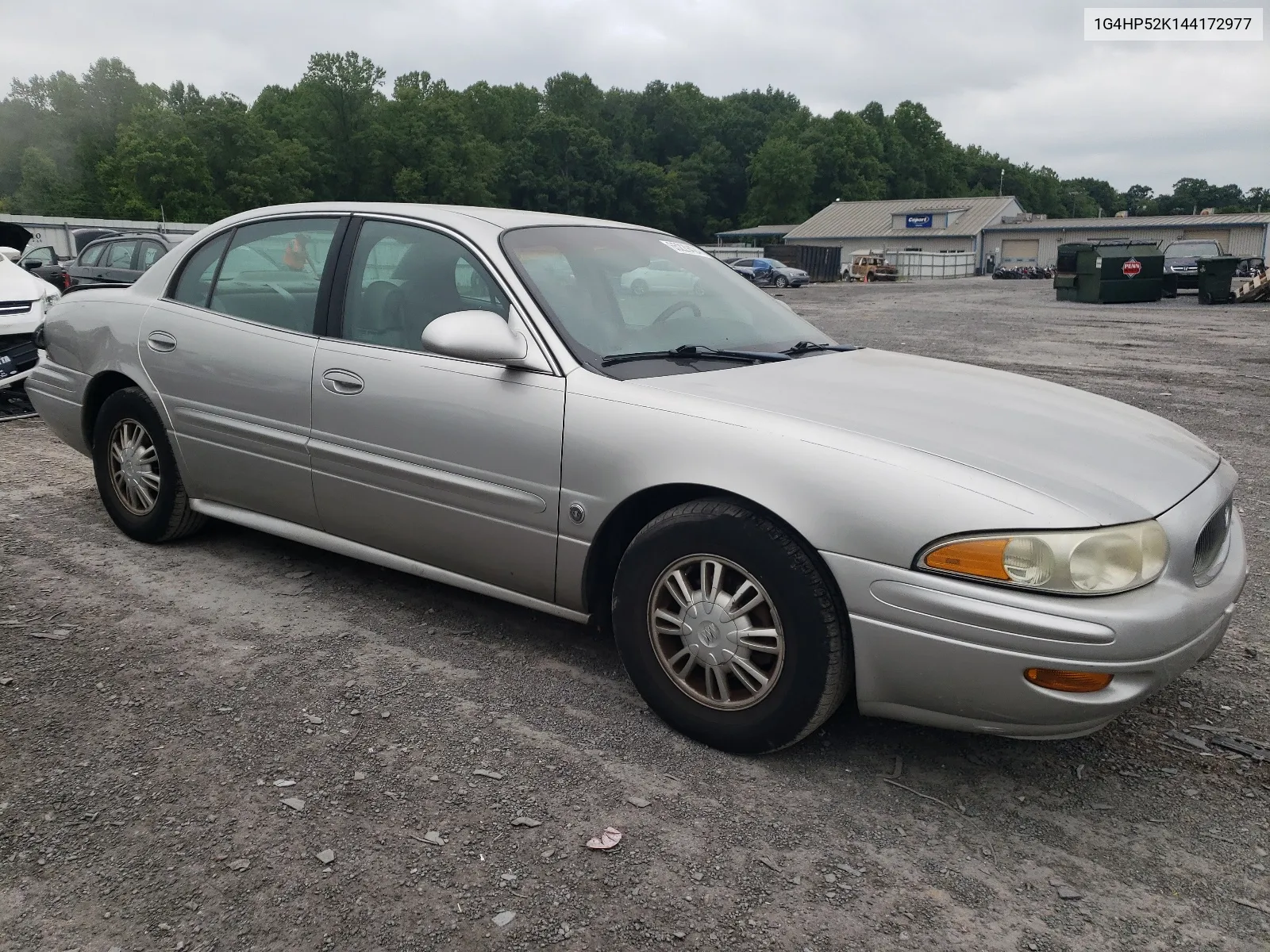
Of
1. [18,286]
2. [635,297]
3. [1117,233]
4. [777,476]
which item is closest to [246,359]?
[635,297]

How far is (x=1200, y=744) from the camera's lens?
2945 mm

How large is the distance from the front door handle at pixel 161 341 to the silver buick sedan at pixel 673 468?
13mm

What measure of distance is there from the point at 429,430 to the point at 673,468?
0.95m

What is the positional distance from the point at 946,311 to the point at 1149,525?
22.8m

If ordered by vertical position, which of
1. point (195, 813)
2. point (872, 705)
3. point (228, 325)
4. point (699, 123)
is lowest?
point (195, 813)

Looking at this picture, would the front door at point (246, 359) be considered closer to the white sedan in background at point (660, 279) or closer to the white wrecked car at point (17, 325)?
the white sedan in background at point (660, 279)

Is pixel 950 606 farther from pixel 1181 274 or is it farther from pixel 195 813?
pixel 1181 274

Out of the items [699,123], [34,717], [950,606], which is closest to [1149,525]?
[950,606]

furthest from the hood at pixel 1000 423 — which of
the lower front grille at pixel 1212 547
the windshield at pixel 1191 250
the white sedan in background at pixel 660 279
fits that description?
the windshield at pixel 1191 250

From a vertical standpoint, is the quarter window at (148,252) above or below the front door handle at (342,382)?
above

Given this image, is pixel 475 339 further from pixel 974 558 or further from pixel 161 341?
pixel 161 341

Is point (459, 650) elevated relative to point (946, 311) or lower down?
lower down

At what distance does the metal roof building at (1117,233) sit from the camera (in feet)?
215

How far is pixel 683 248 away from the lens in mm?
4211
